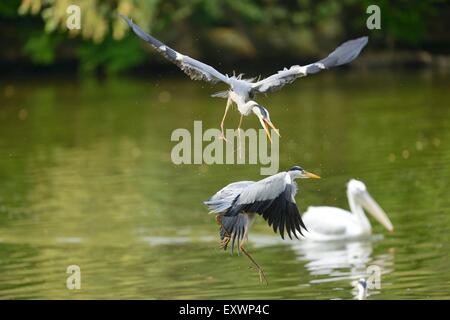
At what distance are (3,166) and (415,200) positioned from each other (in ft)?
27.4

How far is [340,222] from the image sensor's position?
1691 centimetres

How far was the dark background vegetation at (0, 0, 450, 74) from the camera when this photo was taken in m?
43.3

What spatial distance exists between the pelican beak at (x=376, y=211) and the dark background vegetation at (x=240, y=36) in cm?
2470

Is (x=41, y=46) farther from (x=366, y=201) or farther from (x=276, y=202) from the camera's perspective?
(x=276, y=202)

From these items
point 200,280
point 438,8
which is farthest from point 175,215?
point 438,8

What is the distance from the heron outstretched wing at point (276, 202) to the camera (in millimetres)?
10445

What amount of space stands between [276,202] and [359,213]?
6.84m

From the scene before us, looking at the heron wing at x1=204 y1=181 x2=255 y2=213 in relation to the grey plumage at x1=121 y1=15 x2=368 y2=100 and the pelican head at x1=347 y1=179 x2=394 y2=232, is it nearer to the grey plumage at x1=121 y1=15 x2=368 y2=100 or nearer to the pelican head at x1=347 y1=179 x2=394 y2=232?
the grey plumage at x1=121 y1=15 x2=368 y2=100

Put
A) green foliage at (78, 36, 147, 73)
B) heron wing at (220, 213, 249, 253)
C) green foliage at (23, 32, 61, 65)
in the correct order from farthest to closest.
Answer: green foliage at (23, 32, 61, 65)
green foliage at (78, 36, 147, 73)
heron wing at (220, 213, 249, 253)

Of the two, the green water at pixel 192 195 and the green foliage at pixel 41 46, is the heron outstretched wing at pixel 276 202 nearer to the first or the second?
the green water at pixel 192 195

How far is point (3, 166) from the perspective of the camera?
23.3m

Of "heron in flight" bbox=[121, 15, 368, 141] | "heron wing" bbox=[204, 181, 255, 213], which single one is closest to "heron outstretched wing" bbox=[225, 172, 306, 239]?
"heron wing" bbox=[204, 181, 255, 213]

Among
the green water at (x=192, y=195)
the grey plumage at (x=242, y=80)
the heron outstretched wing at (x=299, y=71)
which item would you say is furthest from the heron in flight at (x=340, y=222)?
the grey plumage at (x=242, y=80)

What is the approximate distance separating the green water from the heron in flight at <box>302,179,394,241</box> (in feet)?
0.64
